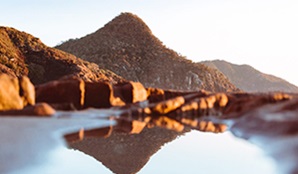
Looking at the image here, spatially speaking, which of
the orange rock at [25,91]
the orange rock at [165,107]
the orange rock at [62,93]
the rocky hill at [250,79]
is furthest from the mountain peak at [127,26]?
the orange rock at [25,91]

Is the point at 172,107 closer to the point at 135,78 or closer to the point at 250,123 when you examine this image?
the point at 250,123

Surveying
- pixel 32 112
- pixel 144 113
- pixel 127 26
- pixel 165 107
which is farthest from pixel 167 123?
pixel 127 26

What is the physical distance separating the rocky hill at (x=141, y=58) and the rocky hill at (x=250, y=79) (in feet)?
144

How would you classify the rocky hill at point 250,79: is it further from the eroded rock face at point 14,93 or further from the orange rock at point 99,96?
the eroded rock face at point 14,93

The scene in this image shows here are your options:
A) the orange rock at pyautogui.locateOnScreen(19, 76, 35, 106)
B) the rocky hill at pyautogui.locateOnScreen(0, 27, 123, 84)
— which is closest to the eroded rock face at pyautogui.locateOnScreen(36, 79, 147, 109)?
the orange rock at pyautogui.locateOnScreen(19, 76, 35, 106)

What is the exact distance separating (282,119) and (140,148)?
8.66 feet

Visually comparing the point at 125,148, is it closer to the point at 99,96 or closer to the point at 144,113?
the point at 144,113

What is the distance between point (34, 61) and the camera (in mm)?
41031

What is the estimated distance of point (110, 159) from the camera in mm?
5844

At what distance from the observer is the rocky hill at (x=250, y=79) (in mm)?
115188

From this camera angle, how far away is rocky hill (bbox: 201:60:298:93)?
11519cm

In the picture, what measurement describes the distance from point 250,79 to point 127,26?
55.9 metres

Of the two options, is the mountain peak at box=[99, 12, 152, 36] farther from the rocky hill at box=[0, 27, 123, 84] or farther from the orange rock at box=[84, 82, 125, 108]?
the orange rock at box=[84, 82, 125, 108]

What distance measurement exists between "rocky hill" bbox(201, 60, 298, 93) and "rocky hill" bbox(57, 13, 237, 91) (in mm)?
43837
